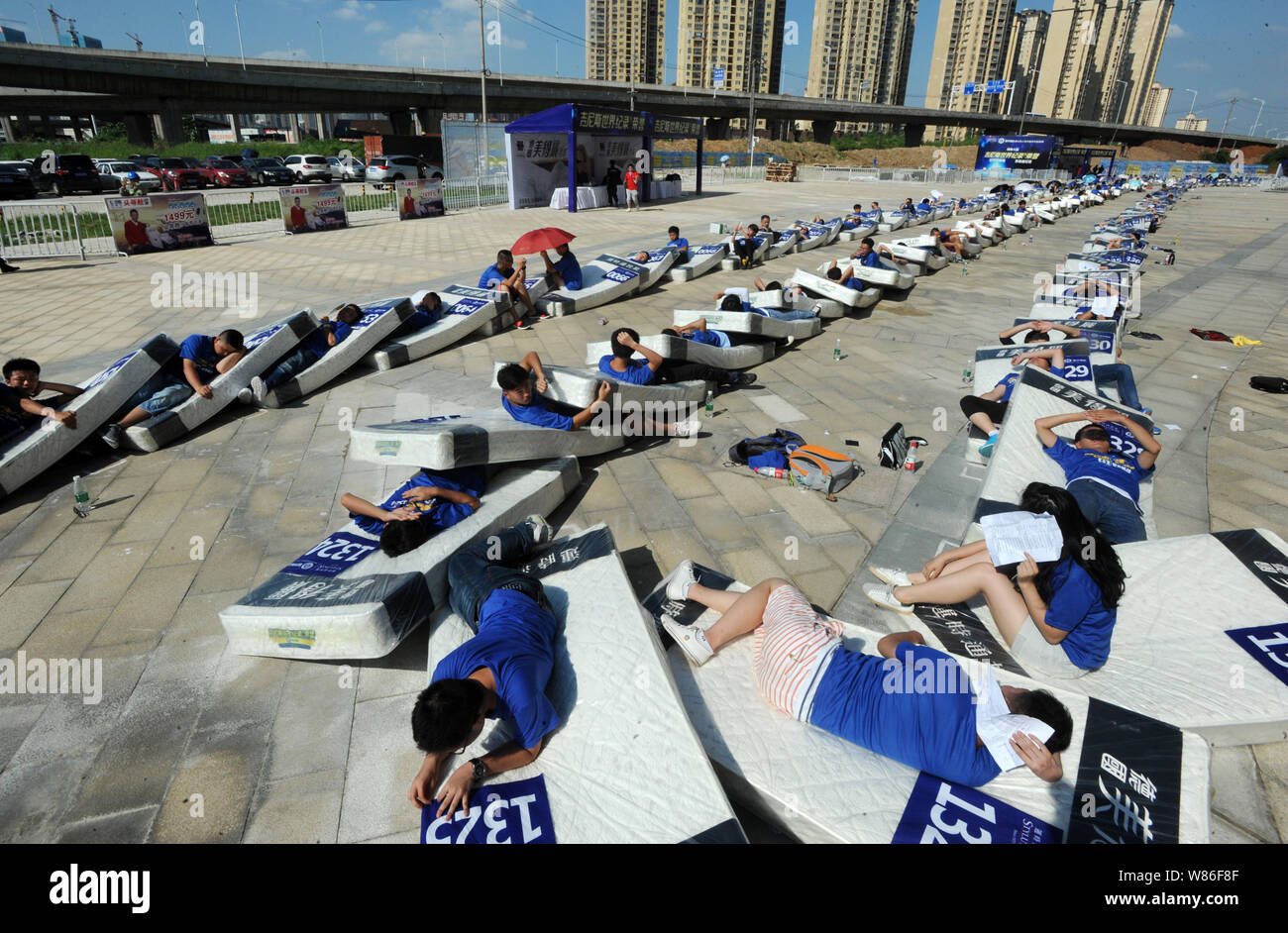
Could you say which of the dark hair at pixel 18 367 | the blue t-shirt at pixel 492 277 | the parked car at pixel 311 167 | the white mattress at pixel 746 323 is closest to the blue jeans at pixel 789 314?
the white mattress at pixel 746 323

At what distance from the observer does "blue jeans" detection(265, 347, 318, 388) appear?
7.49m

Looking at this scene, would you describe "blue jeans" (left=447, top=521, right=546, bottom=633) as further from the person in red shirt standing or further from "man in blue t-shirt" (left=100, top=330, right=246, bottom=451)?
the person in red shirt standing

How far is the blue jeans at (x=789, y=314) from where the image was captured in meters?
9.94

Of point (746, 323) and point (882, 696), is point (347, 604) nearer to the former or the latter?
point (882, 696)

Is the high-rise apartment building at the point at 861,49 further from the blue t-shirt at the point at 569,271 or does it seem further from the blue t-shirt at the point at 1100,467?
the blue t-shirt at the point at 1100,467

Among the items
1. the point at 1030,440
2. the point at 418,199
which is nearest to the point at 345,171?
the point at 418,199

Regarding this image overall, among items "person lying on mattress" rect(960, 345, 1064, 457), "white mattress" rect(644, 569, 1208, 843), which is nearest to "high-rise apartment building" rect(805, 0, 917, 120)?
"person lying on mattress" rect(960, 345, 1064, 457)

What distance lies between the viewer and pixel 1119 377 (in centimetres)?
721

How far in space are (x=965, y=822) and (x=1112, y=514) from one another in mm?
2962

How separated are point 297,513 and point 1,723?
2208mm

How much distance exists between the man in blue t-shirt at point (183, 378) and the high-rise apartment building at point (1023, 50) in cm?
13624

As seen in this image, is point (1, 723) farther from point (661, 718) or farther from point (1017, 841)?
point (1017, 841)
